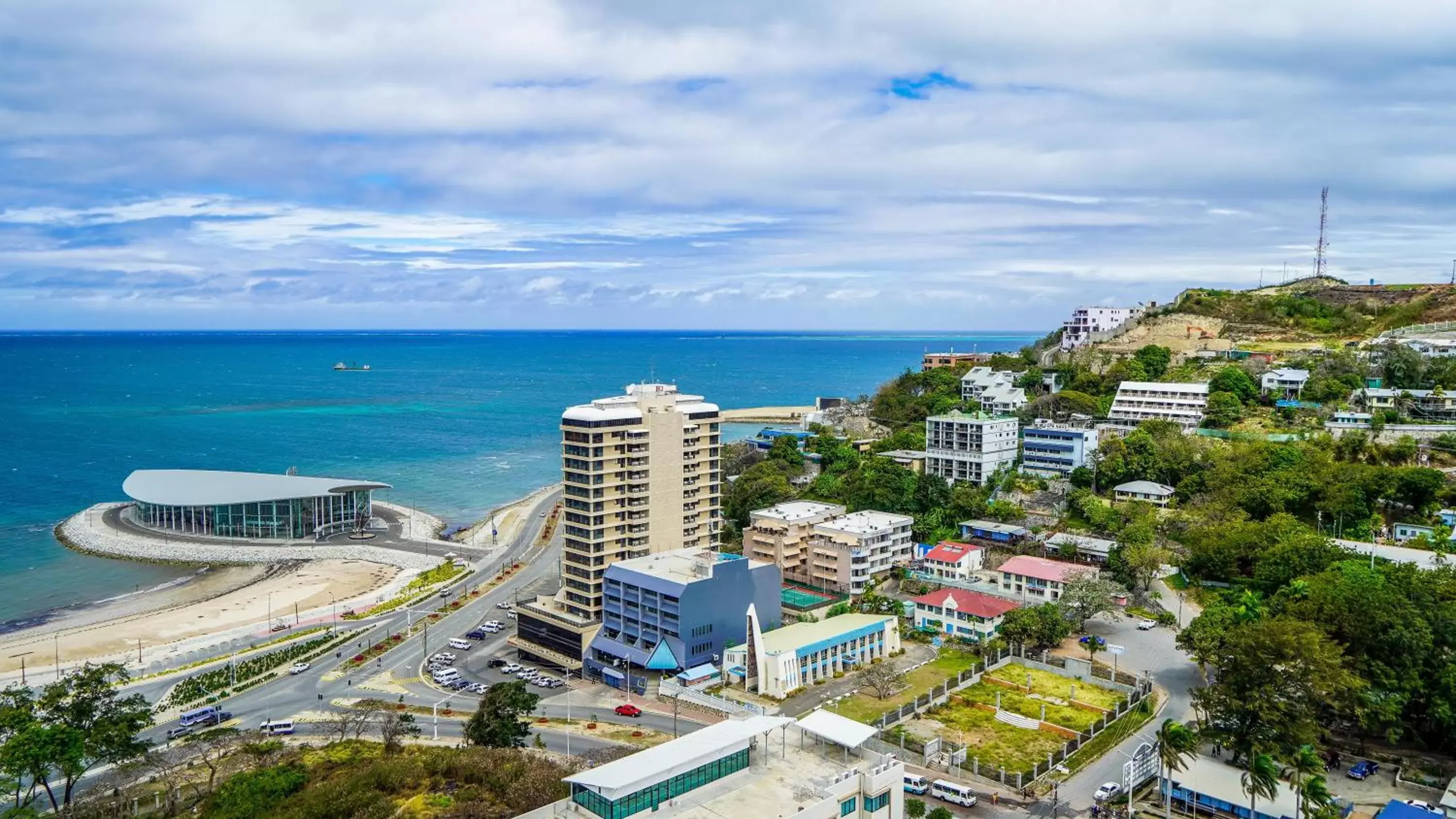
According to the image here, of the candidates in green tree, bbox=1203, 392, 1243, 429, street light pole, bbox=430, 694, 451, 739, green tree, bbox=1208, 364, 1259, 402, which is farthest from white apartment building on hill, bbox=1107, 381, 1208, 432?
street light pole, bbox=430, 694, 451, 739

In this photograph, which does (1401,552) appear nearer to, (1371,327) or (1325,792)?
(1325,792)

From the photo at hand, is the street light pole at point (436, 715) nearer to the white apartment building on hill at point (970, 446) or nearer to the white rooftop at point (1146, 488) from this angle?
the white apartment building on hill at point (970, 446)

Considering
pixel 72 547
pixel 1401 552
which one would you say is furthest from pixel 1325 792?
pixel 72 547

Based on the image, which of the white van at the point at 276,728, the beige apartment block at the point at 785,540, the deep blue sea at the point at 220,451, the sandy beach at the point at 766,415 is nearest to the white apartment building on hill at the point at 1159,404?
the beige apartment block at the point at 785,540

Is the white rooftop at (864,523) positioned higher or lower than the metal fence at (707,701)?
higher

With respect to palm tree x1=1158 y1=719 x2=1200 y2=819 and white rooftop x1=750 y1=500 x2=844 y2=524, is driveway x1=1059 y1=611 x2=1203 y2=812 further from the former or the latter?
white rooftop x1=750 y1=500 x2=844 y2=524
